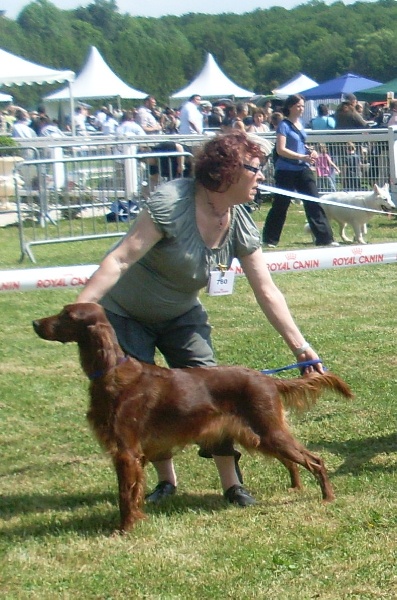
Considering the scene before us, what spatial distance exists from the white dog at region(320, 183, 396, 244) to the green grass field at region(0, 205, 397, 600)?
5031 mm

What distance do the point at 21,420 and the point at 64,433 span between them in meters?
0.39

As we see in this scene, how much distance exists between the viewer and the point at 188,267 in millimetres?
4188

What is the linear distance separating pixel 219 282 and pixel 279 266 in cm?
228

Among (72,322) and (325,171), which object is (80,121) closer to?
(325,171)

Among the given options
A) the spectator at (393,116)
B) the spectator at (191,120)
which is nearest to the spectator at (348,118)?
the spectator at (393,116)

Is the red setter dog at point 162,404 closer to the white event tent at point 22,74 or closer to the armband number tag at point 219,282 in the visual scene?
the armband number tag at point 219,282

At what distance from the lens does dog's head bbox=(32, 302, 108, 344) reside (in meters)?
3.94

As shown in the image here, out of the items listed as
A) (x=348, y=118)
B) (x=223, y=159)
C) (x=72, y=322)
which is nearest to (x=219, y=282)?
(x=223, y=159)

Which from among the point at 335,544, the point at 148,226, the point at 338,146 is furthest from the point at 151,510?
the point at 338,146

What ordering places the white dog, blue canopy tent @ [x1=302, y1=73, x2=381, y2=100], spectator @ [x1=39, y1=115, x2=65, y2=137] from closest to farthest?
the white dog → spectator @ [x1=39, y1=115, x2=65, y2=137] → blue canopy tent @ [x1=302, y1=73, x2=381, y2=100]

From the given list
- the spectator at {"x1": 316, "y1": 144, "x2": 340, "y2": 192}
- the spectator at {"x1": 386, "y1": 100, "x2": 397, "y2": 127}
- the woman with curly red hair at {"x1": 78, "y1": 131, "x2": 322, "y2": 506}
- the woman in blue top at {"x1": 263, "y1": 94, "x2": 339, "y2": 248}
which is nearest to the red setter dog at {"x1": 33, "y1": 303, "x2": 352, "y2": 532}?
the woman with curly red hair at {"x1": 78, "y1": 131, "x2": 322, "y2": 506}

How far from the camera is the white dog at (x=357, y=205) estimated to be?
41.7ft

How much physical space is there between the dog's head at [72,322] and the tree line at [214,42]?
283 feet

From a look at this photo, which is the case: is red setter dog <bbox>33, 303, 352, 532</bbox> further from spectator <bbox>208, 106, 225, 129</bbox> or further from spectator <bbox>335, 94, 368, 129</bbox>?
spectator <bbox>208, 106, 225, 129</bbox>
